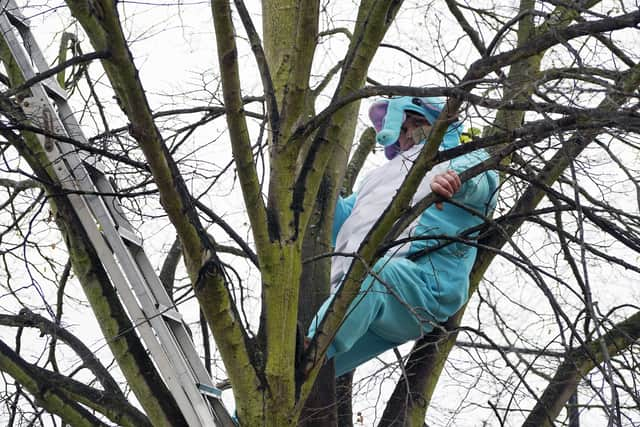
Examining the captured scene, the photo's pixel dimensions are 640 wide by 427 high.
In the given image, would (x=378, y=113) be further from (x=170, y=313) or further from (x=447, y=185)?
(x=170, y=313)

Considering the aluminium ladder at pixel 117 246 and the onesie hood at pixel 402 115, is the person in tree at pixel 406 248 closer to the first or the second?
the onesie hood at pixel 402 115

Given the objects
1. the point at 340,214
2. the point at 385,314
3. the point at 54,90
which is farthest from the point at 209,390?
the point at 340,214

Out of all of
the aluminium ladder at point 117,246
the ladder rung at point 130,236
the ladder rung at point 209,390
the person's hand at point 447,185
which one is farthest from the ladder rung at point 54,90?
the person's hand at point 447,185

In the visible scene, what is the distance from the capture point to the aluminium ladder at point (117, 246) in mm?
3693

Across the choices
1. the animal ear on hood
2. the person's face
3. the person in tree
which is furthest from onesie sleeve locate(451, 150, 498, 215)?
the animal ear on hood

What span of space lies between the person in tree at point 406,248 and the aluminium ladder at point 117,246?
0.56 metres

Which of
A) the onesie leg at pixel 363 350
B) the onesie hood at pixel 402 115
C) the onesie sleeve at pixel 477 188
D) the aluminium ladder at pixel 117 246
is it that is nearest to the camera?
the aluminium ladder at pixel 117 246

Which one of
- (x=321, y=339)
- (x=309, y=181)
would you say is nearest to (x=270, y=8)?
(x=309, y=181)

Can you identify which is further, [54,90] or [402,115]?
[402,115]

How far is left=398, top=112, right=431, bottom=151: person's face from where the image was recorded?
5.27 m

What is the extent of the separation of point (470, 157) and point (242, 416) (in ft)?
6.30

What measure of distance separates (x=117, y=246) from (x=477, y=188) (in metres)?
1.82

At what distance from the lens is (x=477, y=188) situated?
4.55 metres

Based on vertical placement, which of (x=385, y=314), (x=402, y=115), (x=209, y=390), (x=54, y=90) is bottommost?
(x=209, y=390)
